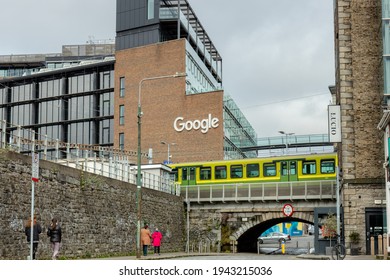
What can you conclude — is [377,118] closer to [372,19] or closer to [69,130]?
[372,19]

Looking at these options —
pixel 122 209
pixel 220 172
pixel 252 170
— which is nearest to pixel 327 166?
pixel 252 170

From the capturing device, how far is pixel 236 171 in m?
44.9

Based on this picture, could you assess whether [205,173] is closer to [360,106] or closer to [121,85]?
[360,106]

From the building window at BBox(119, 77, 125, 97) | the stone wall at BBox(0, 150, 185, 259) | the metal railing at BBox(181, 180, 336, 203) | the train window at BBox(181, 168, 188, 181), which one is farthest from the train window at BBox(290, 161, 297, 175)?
the building window at BBox(119, 77, 125, 97)

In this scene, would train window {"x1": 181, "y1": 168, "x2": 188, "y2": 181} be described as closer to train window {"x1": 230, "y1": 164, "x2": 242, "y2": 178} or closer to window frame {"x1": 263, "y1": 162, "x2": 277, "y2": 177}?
train window {"x1": 230, "y1": 164, "x2": 242, "y2": 178}

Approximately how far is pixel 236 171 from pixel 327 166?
6707mm

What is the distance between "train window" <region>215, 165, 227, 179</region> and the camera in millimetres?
45344

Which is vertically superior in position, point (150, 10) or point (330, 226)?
point (150, 10)

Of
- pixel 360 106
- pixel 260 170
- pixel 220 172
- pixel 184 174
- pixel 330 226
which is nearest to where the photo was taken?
pixel 360 106

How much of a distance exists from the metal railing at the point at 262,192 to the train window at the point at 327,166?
71 centimetres

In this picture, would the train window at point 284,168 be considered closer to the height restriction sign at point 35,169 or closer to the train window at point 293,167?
the train window at point 293,167

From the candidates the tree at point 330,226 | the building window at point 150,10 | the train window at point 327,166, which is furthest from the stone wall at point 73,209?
the building window at point 150,10

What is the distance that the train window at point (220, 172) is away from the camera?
45344 millimetres
